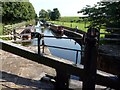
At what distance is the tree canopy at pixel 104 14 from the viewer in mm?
16578

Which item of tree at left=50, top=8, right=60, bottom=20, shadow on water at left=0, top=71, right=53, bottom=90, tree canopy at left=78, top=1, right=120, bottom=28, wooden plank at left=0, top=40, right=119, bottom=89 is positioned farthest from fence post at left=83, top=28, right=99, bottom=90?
tree at left=50, top=8, right=60, bottom=20

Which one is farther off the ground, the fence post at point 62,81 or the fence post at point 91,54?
the fence post at point 91,54

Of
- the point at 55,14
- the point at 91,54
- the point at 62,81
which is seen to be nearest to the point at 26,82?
the point at 62,81

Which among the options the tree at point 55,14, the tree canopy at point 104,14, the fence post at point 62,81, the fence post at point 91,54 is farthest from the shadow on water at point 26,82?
the tree at point 55,14

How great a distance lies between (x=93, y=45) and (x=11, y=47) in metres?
2.61

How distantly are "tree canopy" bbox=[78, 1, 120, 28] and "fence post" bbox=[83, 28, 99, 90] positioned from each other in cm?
1184

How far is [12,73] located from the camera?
6660 millimetres

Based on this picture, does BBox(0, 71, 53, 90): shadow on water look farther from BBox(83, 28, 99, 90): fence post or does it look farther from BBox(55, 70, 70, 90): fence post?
BBox(83, 28, 99, 90): fence post

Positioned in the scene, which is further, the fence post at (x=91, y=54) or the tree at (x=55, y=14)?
the tree at (x=55, y=14)

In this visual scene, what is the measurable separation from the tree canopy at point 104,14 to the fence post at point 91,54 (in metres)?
11.8

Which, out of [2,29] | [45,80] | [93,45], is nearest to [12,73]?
[45,80]

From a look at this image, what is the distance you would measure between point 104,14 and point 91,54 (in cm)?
1378

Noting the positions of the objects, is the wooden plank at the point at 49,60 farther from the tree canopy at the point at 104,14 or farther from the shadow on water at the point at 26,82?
the tree canopy at the point at 104,14

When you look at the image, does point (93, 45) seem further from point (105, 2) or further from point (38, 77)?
point (105, 2)
